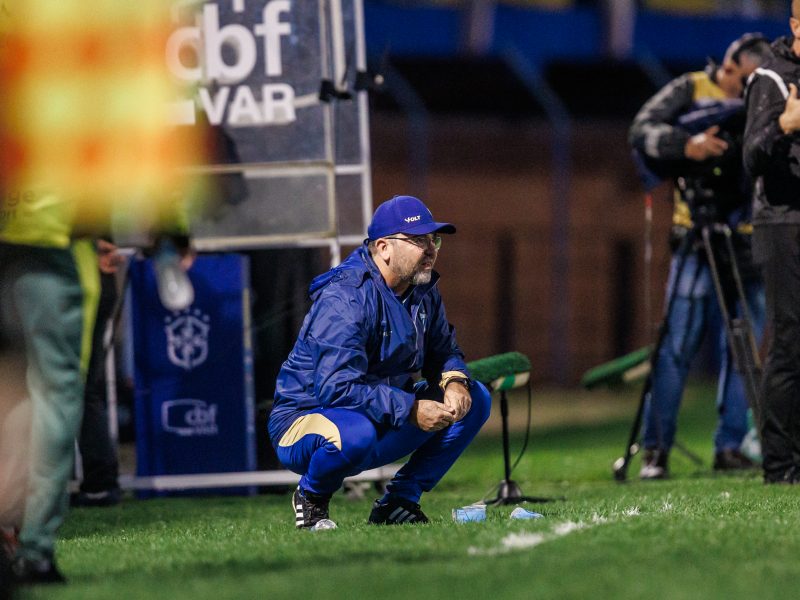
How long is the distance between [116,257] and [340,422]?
3085 mm

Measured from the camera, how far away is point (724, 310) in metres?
9.55

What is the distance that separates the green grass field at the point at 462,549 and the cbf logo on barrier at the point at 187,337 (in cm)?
83

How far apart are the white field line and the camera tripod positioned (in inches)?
113

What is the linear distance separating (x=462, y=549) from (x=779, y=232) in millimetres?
3330

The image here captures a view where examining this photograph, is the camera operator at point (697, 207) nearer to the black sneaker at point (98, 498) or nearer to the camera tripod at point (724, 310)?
the camera tripod at point (724, 310)

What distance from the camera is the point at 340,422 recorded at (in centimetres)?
648

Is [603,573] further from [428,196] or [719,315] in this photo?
[428,196]

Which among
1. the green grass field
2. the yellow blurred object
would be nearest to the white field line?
the green grass field

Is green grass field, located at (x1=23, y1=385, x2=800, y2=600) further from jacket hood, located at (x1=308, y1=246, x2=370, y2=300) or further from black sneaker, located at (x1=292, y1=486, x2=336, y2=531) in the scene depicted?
jacket hood, located at (x1=308, y1=246, x2=370, y2=300)

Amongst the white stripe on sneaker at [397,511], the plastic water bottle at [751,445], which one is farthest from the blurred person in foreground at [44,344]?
the plastic water bottle at [751,445]

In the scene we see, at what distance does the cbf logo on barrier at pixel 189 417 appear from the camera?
9.45 meters

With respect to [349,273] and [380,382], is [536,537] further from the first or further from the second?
[349,273]

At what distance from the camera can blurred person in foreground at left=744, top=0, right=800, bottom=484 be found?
816 centimetres

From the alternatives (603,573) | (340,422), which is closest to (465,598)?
(603,573)
